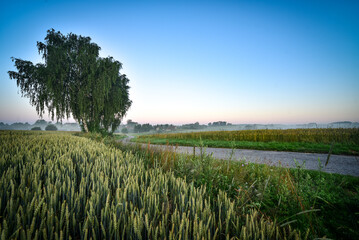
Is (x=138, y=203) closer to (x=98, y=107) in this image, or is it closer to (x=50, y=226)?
(x=50, y=226)

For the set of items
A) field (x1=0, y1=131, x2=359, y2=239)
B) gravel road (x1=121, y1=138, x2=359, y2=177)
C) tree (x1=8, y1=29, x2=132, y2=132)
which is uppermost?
tree (x1=8, y1=29, x2=132, y2=132)

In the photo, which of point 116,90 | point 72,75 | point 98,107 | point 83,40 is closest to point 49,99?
point 72,75

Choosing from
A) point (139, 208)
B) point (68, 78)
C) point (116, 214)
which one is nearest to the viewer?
point (116, 214)

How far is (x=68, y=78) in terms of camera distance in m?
17.2

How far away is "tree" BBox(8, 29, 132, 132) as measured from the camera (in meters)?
16.1

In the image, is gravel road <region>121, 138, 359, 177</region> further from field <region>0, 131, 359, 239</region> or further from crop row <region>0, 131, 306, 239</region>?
crop row <region>0, 131, 306, 239</region>

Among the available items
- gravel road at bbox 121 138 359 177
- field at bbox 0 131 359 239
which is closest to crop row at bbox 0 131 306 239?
field at bbox 0 131 359 239

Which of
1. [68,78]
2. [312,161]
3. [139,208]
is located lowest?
[312,161]

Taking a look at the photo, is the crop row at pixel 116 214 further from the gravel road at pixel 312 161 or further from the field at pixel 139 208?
the gravel road at pixel 312 161

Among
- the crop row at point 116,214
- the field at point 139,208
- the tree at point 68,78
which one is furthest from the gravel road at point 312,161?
the tree at point 68,78

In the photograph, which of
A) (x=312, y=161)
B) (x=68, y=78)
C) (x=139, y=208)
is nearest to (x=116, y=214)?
(x=139, y=208)

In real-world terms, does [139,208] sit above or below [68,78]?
below

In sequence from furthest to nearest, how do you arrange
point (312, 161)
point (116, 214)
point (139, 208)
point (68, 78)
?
point (68, 78) < point (312, 161) < point (139, 208) < point (116, 214)

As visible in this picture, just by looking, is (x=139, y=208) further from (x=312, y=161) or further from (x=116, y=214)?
(x=312, y=161)
